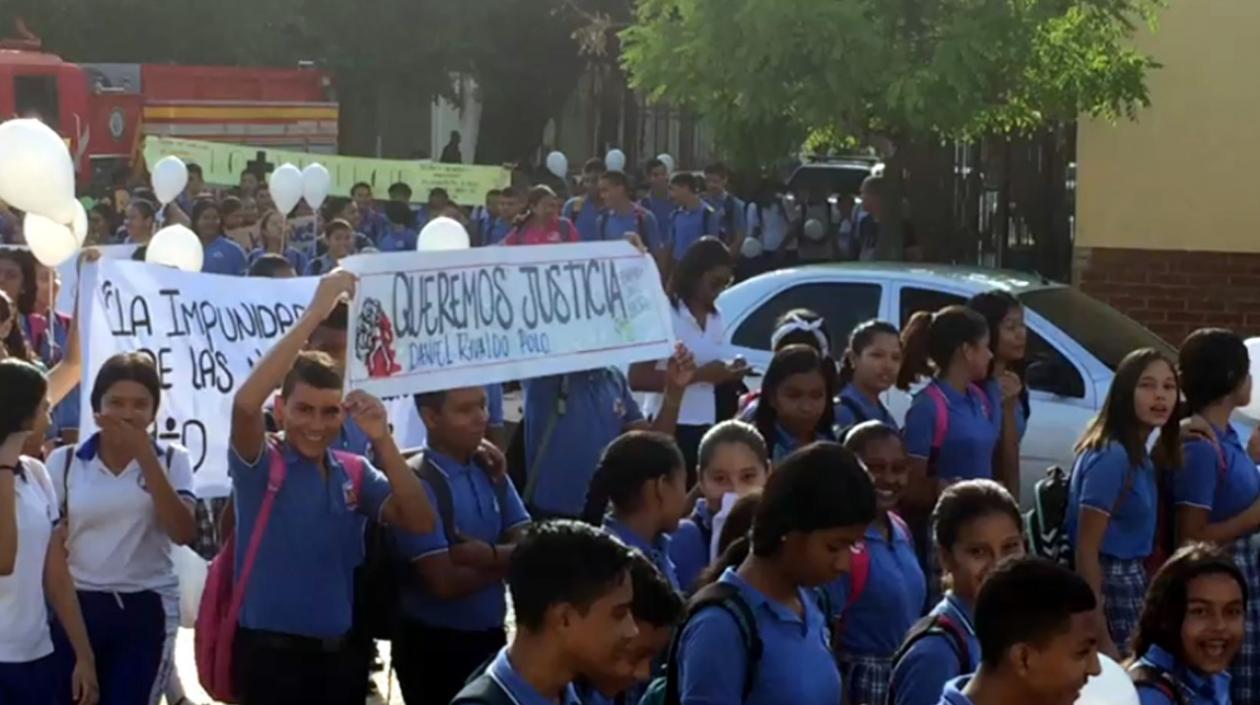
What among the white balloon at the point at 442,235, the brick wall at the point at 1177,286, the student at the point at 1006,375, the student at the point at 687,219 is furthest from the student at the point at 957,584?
the student at the point at 687,219

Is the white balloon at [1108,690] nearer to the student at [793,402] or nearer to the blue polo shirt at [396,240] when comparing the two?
the student at [793,402]

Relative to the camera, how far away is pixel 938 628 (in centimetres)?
488

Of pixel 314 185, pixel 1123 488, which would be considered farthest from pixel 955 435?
pixel 314 185

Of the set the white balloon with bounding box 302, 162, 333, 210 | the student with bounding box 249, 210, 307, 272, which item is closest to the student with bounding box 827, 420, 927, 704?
the student with bounding box 249, 210, 307, 272

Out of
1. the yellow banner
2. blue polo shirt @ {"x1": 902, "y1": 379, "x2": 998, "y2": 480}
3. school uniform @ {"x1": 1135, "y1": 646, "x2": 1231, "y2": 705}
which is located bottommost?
school uniform @ {"x1": 1135, "y1": 646, "x2": 1231, "y2": 705}

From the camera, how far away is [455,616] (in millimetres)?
6281

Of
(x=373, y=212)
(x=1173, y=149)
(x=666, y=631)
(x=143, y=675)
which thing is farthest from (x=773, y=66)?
(x=666, y=631)

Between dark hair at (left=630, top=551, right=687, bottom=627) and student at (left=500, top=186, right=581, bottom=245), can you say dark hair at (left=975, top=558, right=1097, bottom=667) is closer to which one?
dark hair at (left=630, top=551, right=687, bottom=627)

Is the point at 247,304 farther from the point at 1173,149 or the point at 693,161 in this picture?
the point at 693,161

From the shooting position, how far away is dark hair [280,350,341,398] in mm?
5965

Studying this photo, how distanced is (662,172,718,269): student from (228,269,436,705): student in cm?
1249

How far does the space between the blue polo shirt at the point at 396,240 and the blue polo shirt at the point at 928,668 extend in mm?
14106

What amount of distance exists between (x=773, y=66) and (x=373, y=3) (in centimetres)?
2030

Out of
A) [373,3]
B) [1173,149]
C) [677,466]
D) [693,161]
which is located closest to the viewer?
[677,466]
